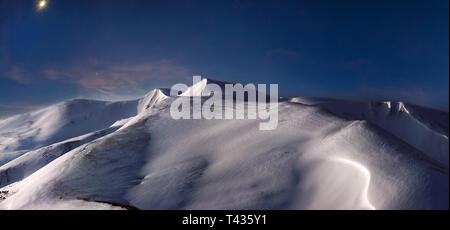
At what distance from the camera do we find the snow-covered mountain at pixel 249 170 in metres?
7.92

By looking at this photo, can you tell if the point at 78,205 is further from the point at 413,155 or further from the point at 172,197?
the point at 413,155

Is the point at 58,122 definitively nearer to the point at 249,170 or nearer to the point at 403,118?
the point at 249,170

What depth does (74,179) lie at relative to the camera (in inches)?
535

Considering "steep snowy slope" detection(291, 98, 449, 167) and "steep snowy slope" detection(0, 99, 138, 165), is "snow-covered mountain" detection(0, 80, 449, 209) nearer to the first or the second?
"steep snowy slope" detection(291, 98, 449, 167)

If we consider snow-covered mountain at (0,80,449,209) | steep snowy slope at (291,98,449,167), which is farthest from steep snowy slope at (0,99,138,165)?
steep snowy slope at (291,98,449,167)

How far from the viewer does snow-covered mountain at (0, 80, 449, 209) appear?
7.92 m

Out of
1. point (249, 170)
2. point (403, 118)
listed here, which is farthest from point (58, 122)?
point (403, 118)

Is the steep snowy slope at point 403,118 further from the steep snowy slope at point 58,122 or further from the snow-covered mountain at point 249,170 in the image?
the steep snowy slope at point 58,122

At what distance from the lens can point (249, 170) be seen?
11.4 meters

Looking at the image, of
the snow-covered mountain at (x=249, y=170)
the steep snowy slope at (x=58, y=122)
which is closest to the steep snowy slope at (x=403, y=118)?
the snow-covered mountain at (x=249, y=170)
